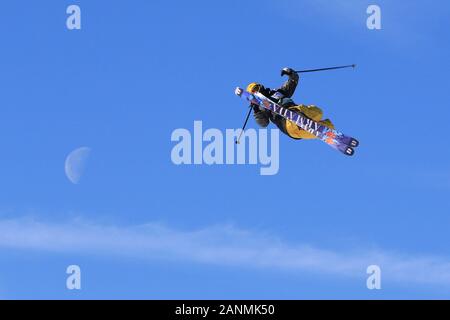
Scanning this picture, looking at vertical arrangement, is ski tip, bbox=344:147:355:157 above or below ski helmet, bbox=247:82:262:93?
below

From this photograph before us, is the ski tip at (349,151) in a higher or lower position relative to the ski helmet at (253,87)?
lower

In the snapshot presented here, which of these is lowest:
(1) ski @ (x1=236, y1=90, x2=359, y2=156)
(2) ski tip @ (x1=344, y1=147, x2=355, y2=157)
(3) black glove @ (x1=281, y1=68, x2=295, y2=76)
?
(2) ski tip @ (x1=344, y1=147, x2=355, y2=157)

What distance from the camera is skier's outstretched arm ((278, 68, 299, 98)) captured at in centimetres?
7381

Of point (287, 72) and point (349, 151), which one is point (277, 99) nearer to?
point (287, 72)

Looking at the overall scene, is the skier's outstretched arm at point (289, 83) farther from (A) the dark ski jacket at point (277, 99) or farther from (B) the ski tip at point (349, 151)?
(B) the ski tip at point (349, 151)

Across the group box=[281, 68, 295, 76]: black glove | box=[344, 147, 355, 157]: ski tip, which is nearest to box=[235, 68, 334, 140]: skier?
box=[281, 68, 295, 76]: black glove

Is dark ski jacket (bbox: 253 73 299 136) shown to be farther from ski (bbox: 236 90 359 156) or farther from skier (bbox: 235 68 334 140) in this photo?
ski (bbox: 236 90 359 156)

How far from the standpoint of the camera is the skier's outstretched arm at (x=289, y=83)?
7381 centimetres

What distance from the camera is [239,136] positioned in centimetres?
7669

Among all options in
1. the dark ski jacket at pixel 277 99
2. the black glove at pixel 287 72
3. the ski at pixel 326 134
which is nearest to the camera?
the ski at pixel 326 134

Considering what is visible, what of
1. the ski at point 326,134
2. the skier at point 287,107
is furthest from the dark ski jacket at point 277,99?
the ski at point 326,134

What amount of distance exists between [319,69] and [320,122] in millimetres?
3654
